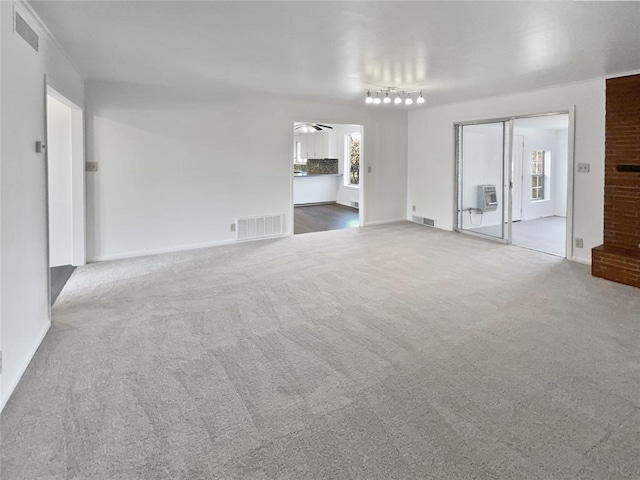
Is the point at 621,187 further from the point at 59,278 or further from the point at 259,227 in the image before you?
the point at 59,278

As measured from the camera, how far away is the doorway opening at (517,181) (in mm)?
6410

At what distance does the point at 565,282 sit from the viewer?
172 inches

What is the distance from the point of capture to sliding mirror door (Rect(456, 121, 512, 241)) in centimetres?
708

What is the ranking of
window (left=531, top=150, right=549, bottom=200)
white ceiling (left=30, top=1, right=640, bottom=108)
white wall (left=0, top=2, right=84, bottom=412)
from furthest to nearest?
window (left=531, top=150, right=549, bottom=200) < white ceiling (left=30, top=1, right=640, bottom=108) < white wall (left=0, top=2, right=84, bottom=412)

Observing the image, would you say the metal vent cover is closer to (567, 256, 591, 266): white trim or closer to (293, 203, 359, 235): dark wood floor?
(293, 203, 359, 235): dark wood floor

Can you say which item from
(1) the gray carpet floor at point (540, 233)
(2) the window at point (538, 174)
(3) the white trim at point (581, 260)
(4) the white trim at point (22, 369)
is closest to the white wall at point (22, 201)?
(4) the white trim at point (22, 369)

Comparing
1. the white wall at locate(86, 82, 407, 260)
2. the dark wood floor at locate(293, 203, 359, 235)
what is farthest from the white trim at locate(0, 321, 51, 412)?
the dark wood floor at locate(293, 203, 359, 235)

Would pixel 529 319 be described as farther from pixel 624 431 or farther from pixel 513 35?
pixel 513 35

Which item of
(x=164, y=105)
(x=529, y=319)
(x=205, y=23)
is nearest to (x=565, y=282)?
(x=529, y=319)

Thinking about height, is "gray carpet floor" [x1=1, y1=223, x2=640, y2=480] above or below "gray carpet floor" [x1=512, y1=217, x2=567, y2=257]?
below

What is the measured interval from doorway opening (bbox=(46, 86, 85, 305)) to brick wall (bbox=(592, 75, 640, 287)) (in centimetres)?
630

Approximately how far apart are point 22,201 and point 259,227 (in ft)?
13.6

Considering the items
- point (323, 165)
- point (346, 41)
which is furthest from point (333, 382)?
point (323, 165)

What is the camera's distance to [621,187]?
466 centimetres
